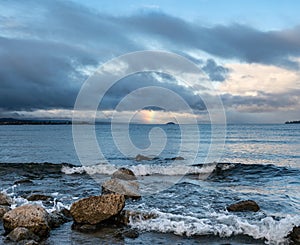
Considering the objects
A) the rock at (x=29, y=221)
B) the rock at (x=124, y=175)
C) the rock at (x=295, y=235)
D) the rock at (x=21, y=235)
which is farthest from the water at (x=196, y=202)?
the rock at (x=124, y=175)

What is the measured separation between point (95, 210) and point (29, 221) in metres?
1.88

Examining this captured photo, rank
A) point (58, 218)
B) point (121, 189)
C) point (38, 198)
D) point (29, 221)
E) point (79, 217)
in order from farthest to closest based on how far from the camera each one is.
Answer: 1. point (121, 189)
2. point (38, 198)
3. point (58, 218)
4. point (79, 217)
5. point (29, 221)

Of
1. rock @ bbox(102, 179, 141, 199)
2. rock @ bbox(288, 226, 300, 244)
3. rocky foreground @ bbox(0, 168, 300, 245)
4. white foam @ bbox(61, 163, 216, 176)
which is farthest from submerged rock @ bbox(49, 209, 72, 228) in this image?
white foam @ bbox(61, 163, 216, 176)

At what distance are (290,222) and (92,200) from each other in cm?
568

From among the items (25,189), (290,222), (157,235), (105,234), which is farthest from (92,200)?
(25,189)

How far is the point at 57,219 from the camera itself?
10695mm

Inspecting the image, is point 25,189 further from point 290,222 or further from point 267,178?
point 267,178

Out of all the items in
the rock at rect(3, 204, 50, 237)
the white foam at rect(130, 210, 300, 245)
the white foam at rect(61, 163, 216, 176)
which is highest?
the rock at rect(3, 204, 50, 237)

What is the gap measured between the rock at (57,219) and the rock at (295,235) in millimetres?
6352

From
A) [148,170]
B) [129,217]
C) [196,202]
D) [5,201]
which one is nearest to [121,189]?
[196,202]

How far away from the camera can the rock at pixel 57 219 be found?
1032 cm

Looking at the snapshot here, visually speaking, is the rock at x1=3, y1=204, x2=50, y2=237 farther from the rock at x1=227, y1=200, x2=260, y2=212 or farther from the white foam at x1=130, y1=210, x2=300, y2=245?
the rock at x1=227, y1=200, x2=260, y2=212

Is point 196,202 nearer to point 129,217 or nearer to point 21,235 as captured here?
point 129,217

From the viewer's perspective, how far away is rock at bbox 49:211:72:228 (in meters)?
10.3
